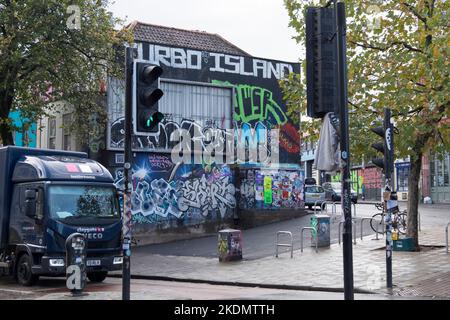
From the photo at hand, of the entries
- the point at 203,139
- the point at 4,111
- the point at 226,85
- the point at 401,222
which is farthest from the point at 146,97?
the point at 226,85

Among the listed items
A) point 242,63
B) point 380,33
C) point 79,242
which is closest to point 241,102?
point 242,63

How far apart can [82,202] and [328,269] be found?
21.7ft

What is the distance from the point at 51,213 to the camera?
14227 millimetres

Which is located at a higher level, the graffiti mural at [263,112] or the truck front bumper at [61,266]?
the graffiti mural at [263,112]

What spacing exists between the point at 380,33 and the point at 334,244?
7420 millimetres

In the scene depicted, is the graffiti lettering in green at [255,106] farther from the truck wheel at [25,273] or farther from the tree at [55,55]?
the truck wheel at [25,273]

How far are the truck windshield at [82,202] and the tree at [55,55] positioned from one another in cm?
673

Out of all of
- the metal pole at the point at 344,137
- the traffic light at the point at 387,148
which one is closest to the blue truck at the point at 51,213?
the traffic light at the point at 387,148

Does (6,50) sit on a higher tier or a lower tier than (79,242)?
higher

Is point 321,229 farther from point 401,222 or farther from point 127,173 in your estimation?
point 127,173

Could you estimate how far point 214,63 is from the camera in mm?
28141

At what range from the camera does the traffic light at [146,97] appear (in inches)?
A: 373
